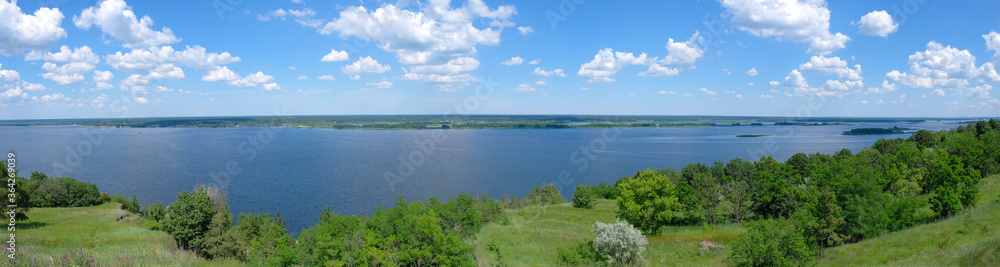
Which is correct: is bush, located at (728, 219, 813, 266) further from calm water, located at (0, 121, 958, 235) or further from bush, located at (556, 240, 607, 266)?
calm water, located at (0, 121, 958, 235)

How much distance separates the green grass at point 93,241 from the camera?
7.79m

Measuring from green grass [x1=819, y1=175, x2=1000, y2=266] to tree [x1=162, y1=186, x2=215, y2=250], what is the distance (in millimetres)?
39346

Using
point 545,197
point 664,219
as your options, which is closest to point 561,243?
point 664,219

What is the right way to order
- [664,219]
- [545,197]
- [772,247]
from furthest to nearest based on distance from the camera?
[545,197] < [664,219] < [772,247]

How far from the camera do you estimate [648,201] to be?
1259 inches

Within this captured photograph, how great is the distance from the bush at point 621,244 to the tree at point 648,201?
27.3ft

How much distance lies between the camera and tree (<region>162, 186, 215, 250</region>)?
35.2m

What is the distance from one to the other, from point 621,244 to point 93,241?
30.4 m

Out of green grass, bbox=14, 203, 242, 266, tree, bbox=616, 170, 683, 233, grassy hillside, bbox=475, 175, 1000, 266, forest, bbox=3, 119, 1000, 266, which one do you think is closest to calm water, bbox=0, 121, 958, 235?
green grass, bbox=14, 203, 242, 266

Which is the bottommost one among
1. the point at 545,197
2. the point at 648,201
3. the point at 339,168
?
the point at 545,197

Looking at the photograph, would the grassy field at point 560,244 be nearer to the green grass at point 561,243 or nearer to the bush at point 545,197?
the green grass at point 561,243

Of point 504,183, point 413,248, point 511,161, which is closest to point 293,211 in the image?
point 504,183

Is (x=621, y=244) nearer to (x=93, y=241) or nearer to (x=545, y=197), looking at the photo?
(x=93, y=241)

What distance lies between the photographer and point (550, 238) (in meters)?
33.6
